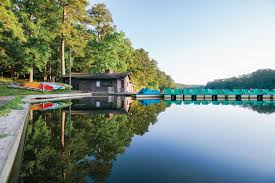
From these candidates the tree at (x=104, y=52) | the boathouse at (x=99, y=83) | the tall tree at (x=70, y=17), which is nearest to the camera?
the tall tree at (x=70, y=17)

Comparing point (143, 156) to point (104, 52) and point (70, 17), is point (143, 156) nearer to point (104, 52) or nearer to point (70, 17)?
point (70, 17)

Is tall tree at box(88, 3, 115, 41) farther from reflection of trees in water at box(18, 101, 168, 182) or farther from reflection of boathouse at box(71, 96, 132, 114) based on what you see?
reflection of trees in water at box(18, 101, 168, 182)

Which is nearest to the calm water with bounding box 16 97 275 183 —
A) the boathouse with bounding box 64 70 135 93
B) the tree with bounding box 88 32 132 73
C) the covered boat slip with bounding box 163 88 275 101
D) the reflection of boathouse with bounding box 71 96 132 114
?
→ the reflection of boathouse with bounding box 71 96 132 114

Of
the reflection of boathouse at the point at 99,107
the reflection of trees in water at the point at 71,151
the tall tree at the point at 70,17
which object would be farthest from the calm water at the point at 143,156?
the tall tree at the point at 70,17

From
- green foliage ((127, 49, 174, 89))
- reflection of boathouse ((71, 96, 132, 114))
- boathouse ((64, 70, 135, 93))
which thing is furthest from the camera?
green foliage ((127, 49, 174, 89))

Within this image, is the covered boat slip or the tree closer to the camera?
the covered boat slip

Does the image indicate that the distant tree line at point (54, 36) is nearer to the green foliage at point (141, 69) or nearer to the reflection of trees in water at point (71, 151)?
the green foliage at point (141, 69)

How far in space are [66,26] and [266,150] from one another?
35297 millimetres

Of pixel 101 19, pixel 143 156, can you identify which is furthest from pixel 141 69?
pixel 143 156

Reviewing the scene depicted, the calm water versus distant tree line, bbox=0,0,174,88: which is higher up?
distant tree line, bbox=0,0,174,88

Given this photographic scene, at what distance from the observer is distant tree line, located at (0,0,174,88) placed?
30.4 m

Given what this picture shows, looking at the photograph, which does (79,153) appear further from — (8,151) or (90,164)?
(8,151)

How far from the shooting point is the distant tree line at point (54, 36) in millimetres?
30406

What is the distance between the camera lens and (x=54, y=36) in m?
35.4
